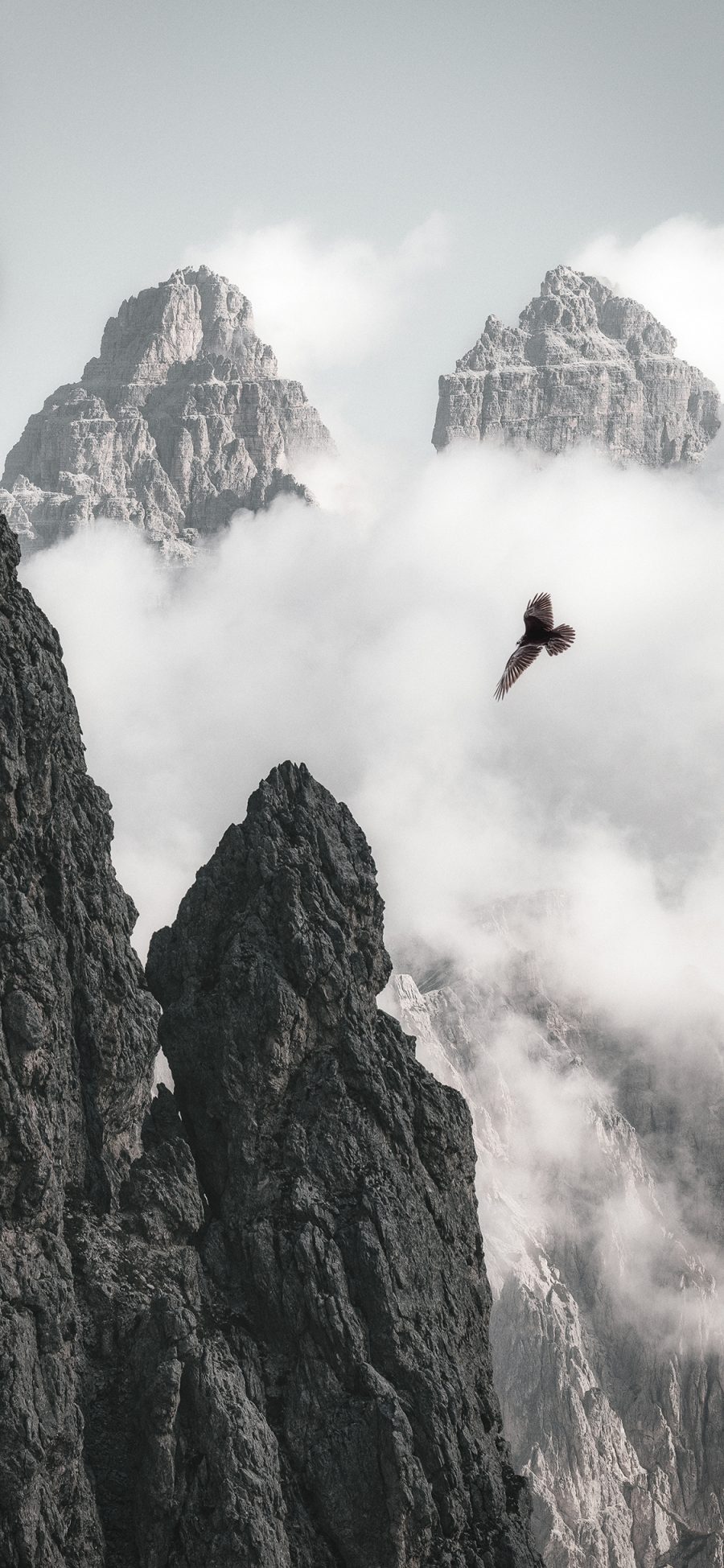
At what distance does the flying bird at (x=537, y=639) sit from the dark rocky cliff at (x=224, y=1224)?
21.0m

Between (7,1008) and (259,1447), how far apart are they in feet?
57.9

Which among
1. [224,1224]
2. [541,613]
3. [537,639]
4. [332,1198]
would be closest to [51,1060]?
[224,1224]

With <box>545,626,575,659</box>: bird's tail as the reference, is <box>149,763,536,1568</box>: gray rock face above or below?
below

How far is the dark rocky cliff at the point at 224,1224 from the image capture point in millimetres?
52594

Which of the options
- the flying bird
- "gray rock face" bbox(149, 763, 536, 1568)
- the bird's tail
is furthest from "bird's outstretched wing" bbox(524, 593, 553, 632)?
"gray rock face" bbox(149, 763, 536, 1568)

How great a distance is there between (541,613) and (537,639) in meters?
1.18

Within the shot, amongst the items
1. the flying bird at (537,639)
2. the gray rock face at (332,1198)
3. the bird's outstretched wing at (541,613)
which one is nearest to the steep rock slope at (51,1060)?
the gray rock face at (332,1198)

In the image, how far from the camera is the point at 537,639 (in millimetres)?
44906

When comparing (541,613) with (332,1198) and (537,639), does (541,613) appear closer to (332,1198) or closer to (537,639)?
(537,639)

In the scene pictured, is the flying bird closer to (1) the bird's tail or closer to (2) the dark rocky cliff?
(1) the bird's tail

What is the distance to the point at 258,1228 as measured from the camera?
60938 millimetres

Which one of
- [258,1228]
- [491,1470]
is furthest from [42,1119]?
[491,1470]

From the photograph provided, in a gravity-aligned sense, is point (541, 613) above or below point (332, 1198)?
above

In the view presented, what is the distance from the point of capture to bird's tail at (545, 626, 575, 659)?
43969 mm
